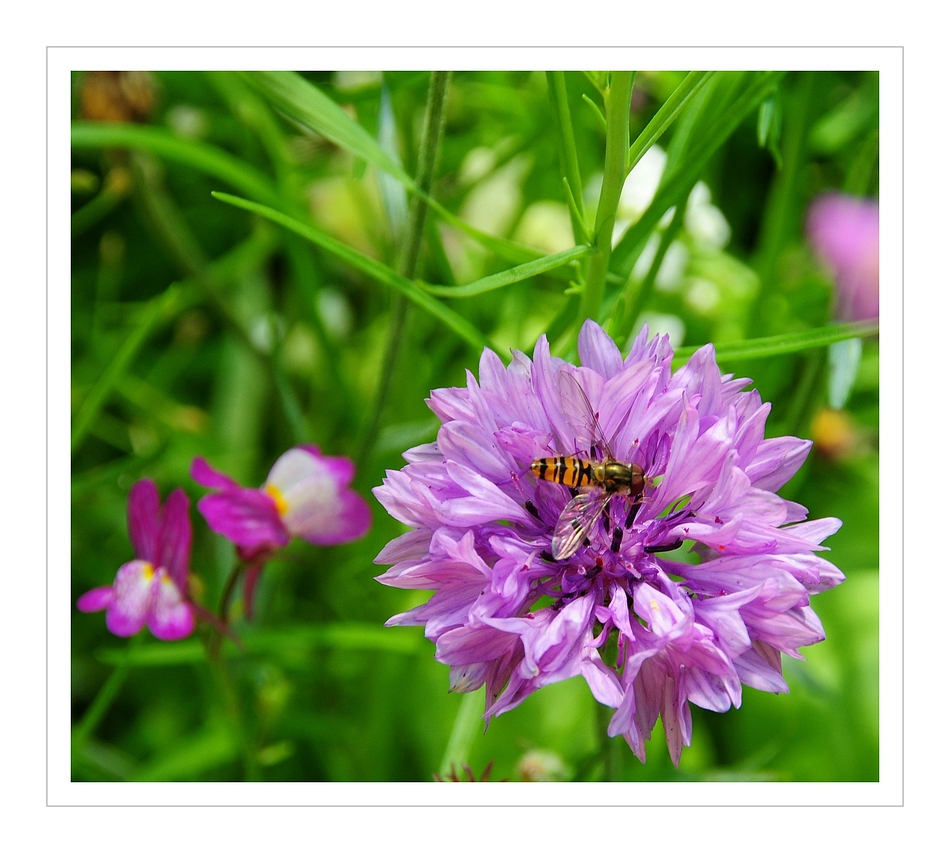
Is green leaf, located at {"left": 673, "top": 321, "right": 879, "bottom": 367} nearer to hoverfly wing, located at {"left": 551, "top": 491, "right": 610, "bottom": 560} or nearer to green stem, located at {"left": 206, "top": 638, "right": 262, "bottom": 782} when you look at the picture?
hoverfly wing, located at {"left": 551, "top": 491, "right": 610, "bottom": 560}

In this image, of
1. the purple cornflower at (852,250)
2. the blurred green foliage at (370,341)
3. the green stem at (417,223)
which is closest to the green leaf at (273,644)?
the blurred green foliage at (370,341)

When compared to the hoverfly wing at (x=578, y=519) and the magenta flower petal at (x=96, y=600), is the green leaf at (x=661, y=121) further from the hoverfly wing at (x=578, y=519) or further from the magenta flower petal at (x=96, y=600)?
the magenta flower petal at (x=96, y=600)

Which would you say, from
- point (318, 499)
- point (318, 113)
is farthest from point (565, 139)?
point (318, 499)

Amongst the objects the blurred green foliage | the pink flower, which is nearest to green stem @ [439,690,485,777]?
the blurred green foliage

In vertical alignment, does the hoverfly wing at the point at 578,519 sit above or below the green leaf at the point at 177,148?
below

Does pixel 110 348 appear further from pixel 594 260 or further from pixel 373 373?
pixel 594 260
